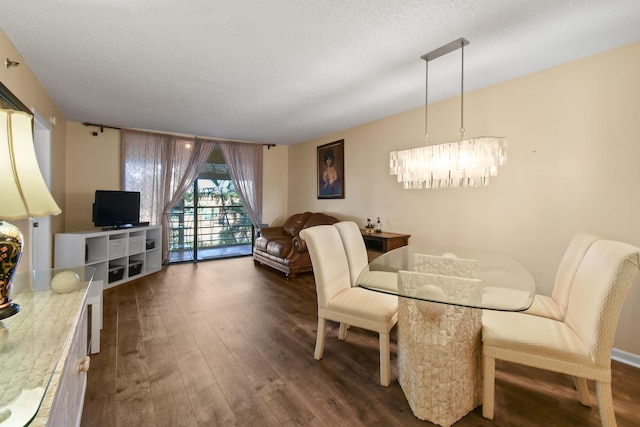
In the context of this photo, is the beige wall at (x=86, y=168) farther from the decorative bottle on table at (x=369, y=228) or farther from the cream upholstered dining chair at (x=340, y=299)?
the cream upholstered dining chair at (x=340, y=299)

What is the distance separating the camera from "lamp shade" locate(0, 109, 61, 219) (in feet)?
3.28

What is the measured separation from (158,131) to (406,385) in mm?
5316

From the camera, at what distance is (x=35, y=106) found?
2.88 metres

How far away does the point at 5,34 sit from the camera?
2.07 metres

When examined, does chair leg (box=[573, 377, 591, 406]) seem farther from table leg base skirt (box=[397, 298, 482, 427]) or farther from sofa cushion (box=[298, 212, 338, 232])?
sofa cushion (box=[298, 212, 338, 232])

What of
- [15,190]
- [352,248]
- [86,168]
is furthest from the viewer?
[86,168]

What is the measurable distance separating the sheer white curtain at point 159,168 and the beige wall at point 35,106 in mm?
830

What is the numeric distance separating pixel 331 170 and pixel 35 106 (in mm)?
3830

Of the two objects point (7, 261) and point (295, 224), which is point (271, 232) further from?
point (7, 261)

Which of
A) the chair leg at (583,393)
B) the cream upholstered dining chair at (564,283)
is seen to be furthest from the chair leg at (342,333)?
the chair leg at (583,393)

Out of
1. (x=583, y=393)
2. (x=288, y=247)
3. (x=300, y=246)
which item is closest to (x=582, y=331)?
(x=583, y=393)

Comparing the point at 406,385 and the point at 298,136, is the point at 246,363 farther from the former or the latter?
the point at 298,136

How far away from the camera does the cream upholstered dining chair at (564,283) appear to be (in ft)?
6.14

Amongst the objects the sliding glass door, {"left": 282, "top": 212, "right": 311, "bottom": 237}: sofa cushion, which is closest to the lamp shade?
{"left": 282, "top": 212, "right": 311, "bottom": 237}: sofa cushion
